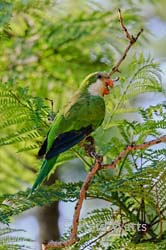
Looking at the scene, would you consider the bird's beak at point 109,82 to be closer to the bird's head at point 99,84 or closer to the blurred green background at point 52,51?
the bird's head at point 99,84

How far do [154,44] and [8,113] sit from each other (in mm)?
1446

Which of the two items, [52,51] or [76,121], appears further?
[52,51]

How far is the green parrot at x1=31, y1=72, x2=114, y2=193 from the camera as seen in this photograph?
837mm

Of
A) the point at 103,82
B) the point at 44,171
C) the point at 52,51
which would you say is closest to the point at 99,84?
the point at 103,82

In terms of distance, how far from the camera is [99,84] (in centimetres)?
94

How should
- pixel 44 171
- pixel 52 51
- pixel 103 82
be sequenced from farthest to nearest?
1. pixel 52 51
2. pixel 103 82
3. pixel 44 171

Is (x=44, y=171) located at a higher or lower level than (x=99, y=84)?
lower

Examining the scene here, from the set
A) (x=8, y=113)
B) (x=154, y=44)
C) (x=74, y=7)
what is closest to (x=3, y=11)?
(x=8, y=113)

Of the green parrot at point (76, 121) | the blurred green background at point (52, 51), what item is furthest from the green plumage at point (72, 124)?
the blurred green background at point (52, 51)

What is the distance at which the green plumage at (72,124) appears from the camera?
2.75 ft

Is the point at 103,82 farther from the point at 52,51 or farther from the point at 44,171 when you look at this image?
the point at 52,51

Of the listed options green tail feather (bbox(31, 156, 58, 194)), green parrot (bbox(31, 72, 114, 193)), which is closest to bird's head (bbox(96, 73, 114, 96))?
green parrot (bbox(31, 72, 114, 193))

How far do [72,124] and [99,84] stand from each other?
0.08 meters

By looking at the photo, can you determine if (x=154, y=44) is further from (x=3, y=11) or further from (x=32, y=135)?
(x=32, y=135)
